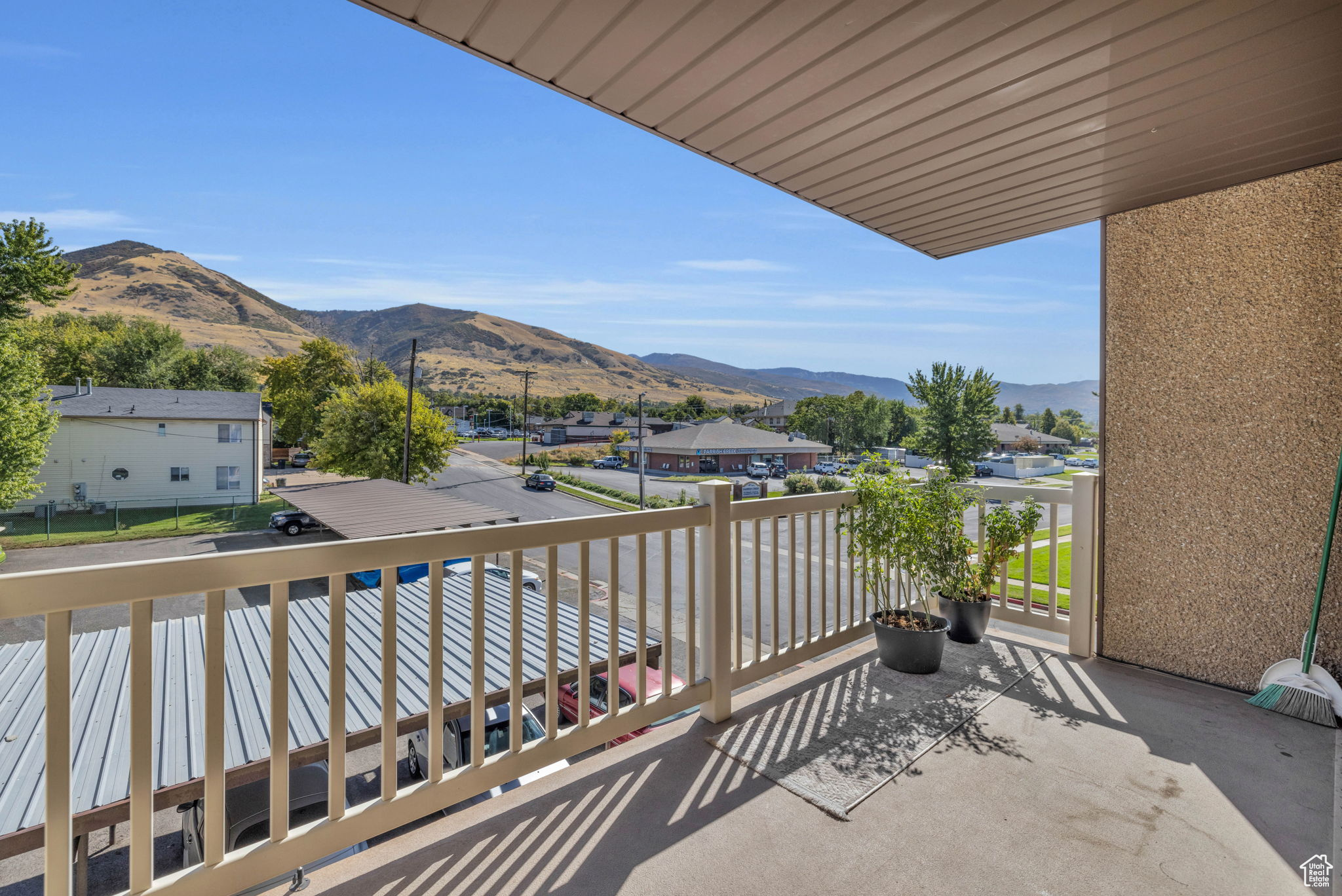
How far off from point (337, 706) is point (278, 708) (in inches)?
4.7

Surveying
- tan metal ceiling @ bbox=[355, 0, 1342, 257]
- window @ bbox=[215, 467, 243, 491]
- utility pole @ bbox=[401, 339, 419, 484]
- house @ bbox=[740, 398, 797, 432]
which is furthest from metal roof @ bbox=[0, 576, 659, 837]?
house @ bbox=[740, 398, 797, 432]

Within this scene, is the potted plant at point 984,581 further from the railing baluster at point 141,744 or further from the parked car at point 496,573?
the railing baluster at point 141,744

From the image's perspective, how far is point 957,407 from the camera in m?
17.9

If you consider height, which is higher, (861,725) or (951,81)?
(951,81)

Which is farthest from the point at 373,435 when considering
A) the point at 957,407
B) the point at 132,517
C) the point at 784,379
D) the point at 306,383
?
the point at 784,379

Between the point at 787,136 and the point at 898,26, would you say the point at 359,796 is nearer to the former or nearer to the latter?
the point at 787,136

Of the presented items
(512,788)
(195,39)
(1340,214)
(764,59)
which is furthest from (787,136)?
(195,39)

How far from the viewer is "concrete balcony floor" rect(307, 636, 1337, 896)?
141cm

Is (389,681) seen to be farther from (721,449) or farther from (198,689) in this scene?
(721,449)

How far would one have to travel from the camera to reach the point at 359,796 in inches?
195

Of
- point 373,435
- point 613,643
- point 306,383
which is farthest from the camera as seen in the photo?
point 306,383

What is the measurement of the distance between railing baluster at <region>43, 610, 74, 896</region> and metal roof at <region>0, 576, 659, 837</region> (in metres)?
0.25

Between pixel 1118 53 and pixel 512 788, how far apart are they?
2774 mm

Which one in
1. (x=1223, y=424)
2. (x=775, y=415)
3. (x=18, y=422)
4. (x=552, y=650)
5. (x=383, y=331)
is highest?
(x=383, y=331)
